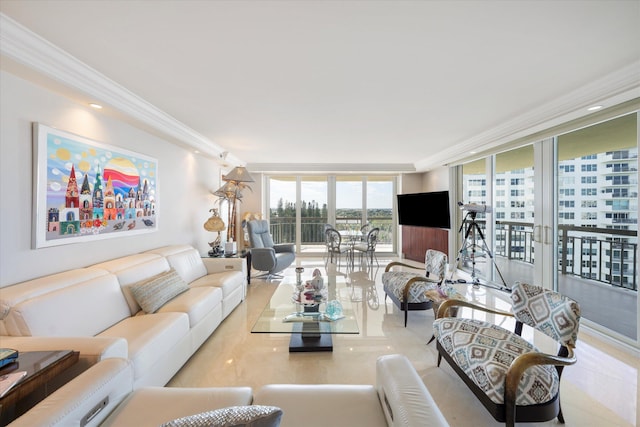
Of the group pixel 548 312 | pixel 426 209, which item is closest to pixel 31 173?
pixel 548 312

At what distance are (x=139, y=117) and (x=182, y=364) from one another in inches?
97.5

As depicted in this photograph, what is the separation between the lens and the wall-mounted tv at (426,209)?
4.85 m

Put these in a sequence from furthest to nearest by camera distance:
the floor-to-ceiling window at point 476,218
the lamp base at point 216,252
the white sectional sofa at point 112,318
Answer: the floor-to-ceiling window at point 476,218
the lamp base at point 216,252
the white sectional sofa at point 112,318

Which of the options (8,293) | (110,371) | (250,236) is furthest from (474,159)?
(8,293)

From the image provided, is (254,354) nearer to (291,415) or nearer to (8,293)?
(291,415)

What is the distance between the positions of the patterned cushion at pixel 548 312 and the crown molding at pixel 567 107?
1.87 m

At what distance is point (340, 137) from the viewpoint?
13.2 ft

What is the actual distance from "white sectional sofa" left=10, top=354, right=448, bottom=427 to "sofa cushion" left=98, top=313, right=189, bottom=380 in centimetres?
38

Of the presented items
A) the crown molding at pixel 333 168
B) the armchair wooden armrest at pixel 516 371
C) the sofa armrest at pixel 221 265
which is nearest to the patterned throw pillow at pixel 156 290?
the sofa armrest at pixel 221 265

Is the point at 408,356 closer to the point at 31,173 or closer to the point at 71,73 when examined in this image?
the point at 31,173

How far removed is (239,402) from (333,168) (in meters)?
5.60

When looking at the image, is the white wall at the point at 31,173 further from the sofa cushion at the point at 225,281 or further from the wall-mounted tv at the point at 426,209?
the wall-mounted tv at the point at 426,209

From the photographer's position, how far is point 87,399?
1.06m

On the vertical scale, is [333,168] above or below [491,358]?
above
